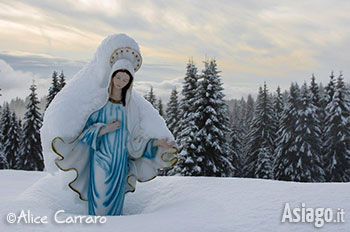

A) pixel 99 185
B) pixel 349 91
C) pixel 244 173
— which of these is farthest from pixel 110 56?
pixel 244 173

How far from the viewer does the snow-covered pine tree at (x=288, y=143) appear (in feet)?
88.8

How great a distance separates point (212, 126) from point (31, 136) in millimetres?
15200

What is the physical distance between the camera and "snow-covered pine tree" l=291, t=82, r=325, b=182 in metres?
26.3

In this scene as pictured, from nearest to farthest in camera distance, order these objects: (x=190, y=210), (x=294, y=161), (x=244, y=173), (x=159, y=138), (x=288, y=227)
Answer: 1. (x=288, y=227)
2. (x=190, y=210)
3. (x=159, y=138)
4. (x=294, y=161)
5. (x=244, y=173)

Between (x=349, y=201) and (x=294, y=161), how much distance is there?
25.0 metres

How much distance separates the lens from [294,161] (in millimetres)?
27188

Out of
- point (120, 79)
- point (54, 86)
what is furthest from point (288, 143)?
point (120, 79)

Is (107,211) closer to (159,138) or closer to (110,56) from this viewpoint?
(159,138)

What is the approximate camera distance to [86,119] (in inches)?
172

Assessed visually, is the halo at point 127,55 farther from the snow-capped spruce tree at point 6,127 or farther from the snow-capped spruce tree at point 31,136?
the snow-capped spruce tree at point 6,127

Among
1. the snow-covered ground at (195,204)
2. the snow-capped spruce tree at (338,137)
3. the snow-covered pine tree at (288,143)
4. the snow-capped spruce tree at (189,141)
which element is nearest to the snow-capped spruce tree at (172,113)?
the snow-capped spruce tree at (189,141)

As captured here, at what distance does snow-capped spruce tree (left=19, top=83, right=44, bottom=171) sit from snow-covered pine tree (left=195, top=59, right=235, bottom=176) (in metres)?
14.0

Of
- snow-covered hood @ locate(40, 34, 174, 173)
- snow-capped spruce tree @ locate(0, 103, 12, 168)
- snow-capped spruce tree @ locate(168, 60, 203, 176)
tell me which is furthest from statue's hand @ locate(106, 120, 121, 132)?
snow-capped spruce tree @ locate(0, 103, 12, 168)

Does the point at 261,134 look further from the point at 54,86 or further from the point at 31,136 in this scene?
the point at 31,136
